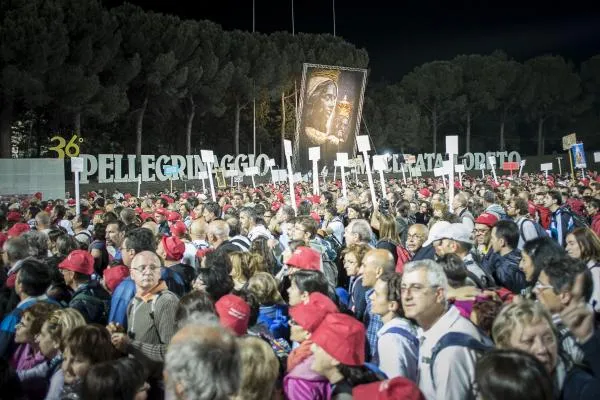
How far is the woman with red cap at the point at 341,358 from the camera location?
3.10m

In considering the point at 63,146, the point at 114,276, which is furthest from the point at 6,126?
the point at 114,276

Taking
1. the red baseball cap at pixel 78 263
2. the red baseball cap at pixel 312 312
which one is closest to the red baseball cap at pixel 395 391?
the red baseball cap at pixel 312 312

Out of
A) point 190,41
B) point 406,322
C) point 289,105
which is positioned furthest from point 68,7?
point 406,322

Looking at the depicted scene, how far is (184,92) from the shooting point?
3909 centimetres

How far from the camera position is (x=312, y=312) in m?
3.56

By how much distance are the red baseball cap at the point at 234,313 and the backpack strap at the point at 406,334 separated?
101 cm

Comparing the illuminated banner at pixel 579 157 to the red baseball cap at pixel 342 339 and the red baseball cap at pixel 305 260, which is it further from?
the red baseball cap at pixel 342 339

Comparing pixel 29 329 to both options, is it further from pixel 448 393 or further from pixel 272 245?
pixel 272 245

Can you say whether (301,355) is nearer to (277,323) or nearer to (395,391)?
(395,391)

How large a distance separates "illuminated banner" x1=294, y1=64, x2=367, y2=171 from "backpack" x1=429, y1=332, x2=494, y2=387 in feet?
113

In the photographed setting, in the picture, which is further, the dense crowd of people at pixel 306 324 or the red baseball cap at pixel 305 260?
the red baseball cap at pixel 305 260

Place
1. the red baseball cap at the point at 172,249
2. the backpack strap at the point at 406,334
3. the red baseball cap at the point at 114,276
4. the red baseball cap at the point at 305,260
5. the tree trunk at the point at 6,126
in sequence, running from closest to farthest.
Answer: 1. the backpack strap at the point at 406,334
2. the red baseball cap at the point at 305,260
3. the red baseball cap at the point at 114,276
4. the red baseball cap at the point at 172,249
5. the tree trunk at the point at 6,126

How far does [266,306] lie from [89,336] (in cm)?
164

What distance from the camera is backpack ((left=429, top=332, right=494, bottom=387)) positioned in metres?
3.07
